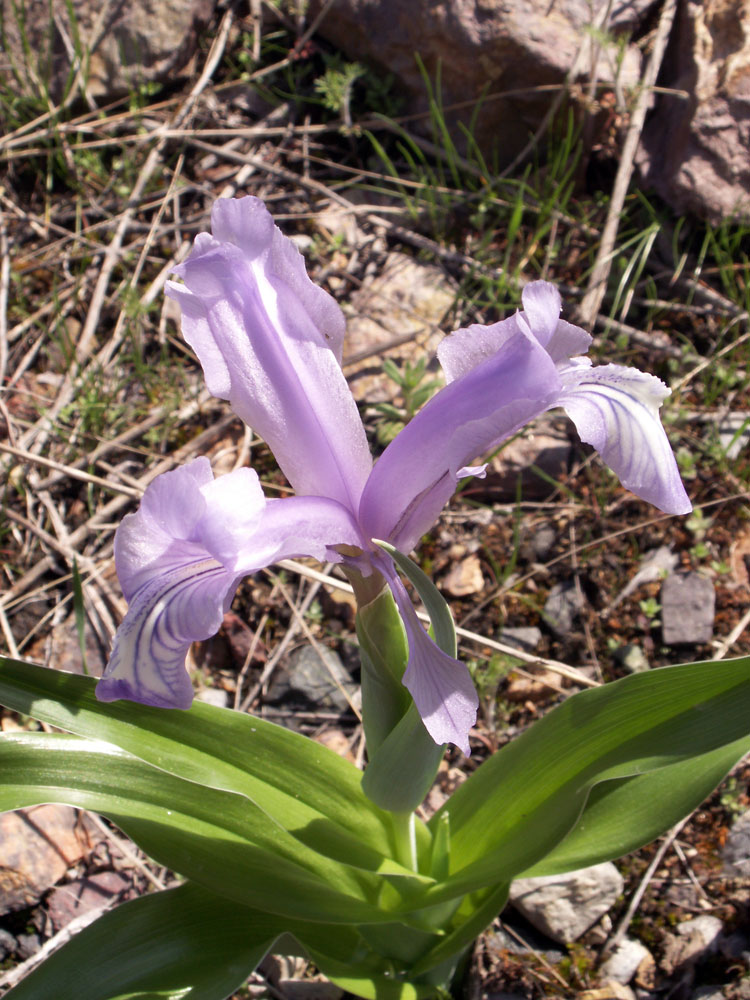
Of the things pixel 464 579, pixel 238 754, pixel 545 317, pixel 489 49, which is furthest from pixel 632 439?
pixel 489 49

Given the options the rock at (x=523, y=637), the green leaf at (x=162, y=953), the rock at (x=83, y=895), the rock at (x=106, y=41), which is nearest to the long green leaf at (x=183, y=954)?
the green leaf at (x=162, y=953)

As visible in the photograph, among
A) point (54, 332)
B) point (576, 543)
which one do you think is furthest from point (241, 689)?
point (54, 332)

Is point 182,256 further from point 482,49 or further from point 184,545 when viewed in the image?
point 184,545

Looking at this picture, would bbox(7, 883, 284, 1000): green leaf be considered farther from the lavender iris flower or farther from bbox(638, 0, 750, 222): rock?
bbox(638, 0, 750, 222): rock

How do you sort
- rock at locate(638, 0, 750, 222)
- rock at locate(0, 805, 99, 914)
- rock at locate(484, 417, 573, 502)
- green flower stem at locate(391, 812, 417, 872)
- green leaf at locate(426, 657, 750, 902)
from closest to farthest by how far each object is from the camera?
green leaf at locate(426, 657, 750, 902)
green flower stem at locate(391, 812, 417, 872)
rock at locate(0, 805, 99, 914)
rock at locate(484, 417, 573, 502)
rock at locate(638, 0, 750, 222)

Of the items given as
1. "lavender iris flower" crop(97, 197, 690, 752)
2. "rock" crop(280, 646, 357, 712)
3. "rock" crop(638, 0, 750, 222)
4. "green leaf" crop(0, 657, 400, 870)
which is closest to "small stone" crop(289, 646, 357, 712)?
"rock" crop(280, 646, 357, 712)

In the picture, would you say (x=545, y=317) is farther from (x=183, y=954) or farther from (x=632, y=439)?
(x=183, y=954)
